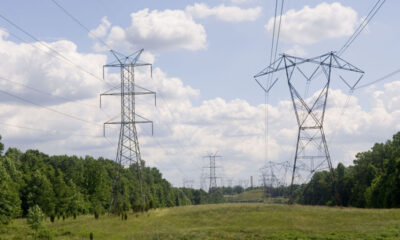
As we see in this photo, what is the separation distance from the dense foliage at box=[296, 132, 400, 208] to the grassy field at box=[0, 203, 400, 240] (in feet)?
21.3

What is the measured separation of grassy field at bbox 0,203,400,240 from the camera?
39156 millimetres

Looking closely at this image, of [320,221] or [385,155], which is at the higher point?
[385,155]

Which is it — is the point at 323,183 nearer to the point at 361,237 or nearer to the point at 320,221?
the point at 320,221

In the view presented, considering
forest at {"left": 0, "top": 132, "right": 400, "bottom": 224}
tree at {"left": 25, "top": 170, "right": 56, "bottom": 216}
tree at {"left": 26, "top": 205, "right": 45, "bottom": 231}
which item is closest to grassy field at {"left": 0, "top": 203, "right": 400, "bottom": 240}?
tree at {"left": 26, "top": 205, "right": 45, "bottom": 231}

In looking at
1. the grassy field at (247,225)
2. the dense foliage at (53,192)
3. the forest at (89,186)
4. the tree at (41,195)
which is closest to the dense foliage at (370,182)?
the forest at (89,186)

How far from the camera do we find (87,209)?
326 ft

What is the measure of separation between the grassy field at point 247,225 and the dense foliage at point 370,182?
6.50 m

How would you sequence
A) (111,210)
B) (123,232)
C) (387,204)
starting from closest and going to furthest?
(123,232) < (111,210) < (387,204)

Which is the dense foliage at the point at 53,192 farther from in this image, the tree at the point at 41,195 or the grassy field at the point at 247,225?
the grassy field at the point at 247,225

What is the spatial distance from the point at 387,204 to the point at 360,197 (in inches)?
934

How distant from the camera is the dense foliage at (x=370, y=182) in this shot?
72.2m

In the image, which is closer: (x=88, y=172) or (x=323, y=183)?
(x=88, y=172)

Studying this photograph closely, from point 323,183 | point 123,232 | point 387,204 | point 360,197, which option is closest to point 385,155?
point 360,197

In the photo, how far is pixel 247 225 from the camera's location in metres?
48.2
